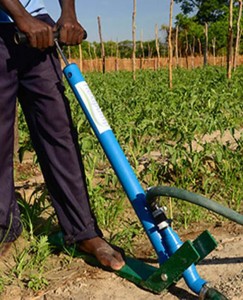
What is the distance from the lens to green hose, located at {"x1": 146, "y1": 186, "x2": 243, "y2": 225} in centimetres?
168

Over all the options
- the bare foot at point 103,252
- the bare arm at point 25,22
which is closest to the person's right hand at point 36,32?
the bare arm at point 25,22

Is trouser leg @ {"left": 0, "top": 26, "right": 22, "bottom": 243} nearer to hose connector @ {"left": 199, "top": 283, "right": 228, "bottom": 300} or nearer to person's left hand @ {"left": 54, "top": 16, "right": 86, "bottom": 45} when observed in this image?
person's left hand @ {"left": 54, "top": 16, "right": 86, "bottom": 45}

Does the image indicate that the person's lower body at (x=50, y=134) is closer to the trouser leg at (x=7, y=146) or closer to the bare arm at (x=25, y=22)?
the trouser leg at (x=7, y=146)

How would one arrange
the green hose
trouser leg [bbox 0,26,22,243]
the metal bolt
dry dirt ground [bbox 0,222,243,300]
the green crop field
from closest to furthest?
the green hose < the metal bolt < dry dirt ground [bbox 0,222,243,300] < trouser leg [bbox 0,26,22,243] < the green crop field

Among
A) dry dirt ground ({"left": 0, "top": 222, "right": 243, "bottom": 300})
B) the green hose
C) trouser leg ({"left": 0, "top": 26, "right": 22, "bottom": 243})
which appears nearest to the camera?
the green hose

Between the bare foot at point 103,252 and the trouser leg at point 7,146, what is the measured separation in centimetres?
35

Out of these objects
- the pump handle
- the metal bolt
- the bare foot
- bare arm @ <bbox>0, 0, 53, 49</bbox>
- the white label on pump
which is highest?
bare arm @ <bbox>0, 0, 53, 49</bbox>

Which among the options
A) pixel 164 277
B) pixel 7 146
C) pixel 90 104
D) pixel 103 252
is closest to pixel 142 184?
pixel 103 252

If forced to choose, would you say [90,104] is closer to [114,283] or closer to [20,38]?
[20,38]

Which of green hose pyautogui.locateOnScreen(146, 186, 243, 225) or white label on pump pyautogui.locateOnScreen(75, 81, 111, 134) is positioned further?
white label on pump pyautogui.locateOnScreen(75, 81, 111, 134)

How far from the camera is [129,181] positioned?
1.96 m

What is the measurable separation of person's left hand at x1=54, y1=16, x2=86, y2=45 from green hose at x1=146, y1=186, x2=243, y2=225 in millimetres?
680

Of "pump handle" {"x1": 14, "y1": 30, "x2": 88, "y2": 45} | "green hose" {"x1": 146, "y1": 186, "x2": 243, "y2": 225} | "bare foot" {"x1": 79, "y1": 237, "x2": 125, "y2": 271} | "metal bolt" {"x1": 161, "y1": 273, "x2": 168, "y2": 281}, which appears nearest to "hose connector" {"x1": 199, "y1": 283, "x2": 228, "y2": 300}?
"metal bolt" {"x1": 161, "y1": 273, "x2": 168, "y2": 281}

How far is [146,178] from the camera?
3.27 meters
